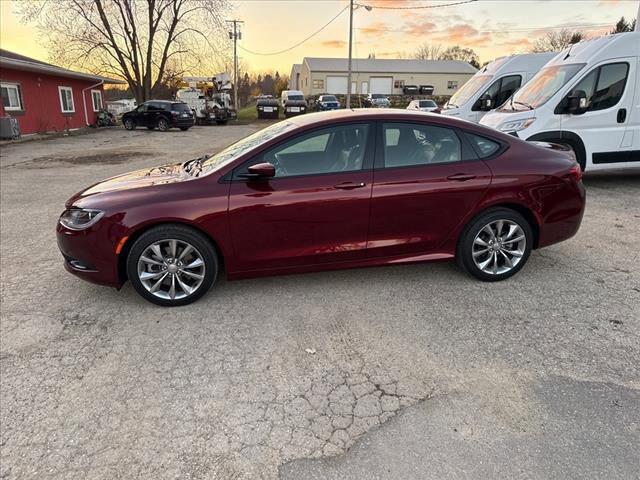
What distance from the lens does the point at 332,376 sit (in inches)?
113

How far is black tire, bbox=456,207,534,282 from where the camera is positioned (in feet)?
13.2

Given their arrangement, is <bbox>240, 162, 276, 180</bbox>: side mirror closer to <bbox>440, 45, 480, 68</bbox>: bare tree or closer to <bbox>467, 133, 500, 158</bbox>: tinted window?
<bbox>467, 133, 500, 158</bbox>: tinted window

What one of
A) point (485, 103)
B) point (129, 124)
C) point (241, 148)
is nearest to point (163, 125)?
point (129, 124)

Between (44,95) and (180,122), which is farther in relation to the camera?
(180,122)

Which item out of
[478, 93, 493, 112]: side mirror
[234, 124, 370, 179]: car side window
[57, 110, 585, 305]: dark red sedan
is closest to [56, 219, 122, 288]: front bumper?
[57, 110, 585, 305]: dark red sedan

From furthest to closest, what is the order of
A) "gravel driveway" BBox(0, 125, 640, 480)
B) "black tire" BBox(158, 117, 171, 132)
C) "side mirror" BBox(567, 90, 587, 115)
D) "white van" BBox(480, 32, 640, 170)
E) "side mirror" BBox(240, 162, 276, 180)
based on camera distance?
"black tire" BBox(158, 117, 171, 132) < "white van" BBox(480, 32, 640, 170) < "side mirror" BBox(567, 90, 587, 115) < "side mirror" BBox(240, 162, 276, 180) < "gravel driveway" BBox(0, 125, 640, 480)

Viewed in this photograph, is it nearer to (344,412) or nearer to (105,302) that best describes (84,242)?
(105,302)

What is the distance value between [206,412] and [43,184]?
898 cm

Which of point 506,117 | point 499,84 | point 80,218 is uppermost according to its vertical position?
point 499,84

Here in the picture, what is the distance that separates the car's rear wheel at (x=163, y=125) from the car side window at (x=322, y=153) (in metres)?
24.5

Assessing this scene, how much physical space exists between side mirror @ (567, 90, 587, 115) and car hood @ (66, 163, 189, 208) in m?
6.44

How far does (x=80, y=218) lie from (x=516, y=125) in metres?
6.91

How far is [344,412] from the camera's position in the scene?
8.38 feet

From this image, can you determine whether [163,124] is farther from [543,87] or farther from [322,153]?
[322,153]
